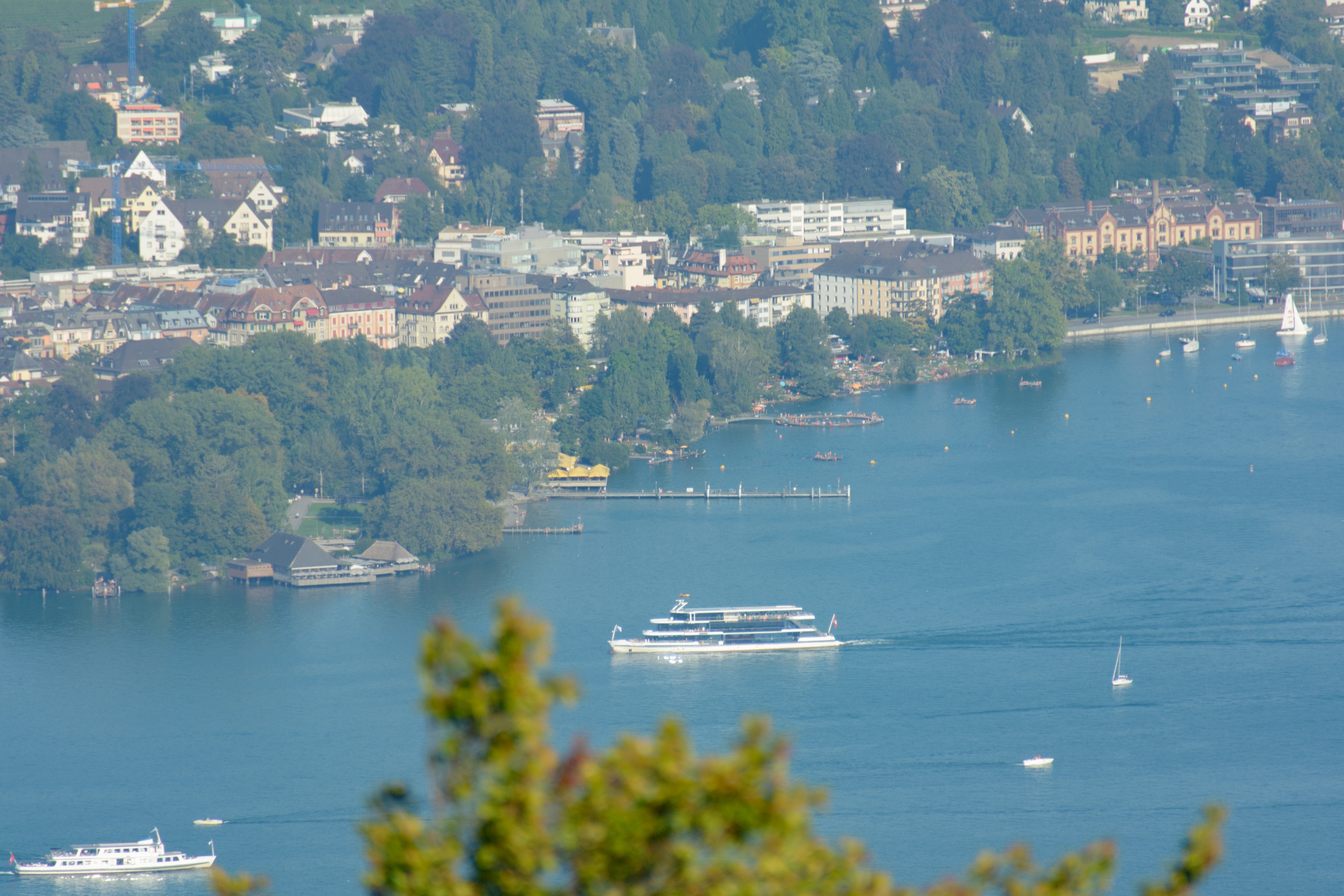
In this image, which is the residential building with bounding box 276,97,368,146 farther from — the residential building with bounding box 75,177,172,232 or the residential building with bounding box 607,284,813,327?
the residential building with bounding box 607,284,813,327

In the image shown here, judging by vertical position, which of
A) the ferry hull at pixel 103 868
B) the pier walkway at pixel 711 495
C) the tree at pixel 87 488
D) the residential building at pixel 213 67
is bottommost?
the ferry hull at pixel 103 868

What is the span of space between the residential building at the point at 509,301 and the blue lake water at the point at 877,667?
15.6 ft

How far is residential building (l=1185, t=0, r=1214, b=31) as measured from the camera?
3584cm

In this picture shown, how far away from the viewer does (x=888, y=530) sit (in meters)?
16.8

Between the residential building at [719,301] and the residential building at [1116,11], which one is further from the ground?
the residential building at [1116,11]

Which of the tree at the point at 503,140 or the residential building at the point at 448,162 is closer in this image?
the tree at the point at 503,140

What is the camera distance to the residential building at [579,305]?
78.4 feet

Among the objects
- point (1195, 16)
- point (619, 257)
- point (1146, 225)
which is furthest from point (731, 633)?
point (1195, 16)

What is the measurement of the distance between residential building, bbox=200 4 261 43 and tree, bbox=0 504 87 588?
17.1m

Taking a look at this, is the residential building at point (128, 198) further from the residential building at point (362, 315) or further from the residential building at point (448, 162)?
the residential building at point (362, 315)

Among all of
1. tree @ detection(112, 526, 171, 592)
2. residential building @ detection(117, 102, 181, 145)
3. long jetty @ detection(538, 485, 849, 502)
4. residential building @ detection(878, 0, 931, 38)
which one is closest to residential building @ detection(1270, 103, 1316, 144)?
residential building @ detection(878, 0, 931, 38)

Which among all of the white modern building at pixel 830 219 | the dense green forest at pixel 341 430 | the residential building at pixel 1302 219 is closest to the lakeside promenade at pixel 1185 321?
the residential building at pixel 1302 219

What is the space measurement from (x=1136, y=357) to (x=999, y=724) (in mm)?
12701

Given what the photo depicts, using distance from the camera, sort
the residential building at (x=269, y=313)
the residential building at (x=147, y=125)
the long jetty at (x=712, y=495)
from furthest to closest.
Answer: the residential building at (x=147, y=125) < the residential building at (x=269, y=313) < the long jetty at (x=712, y=495)
